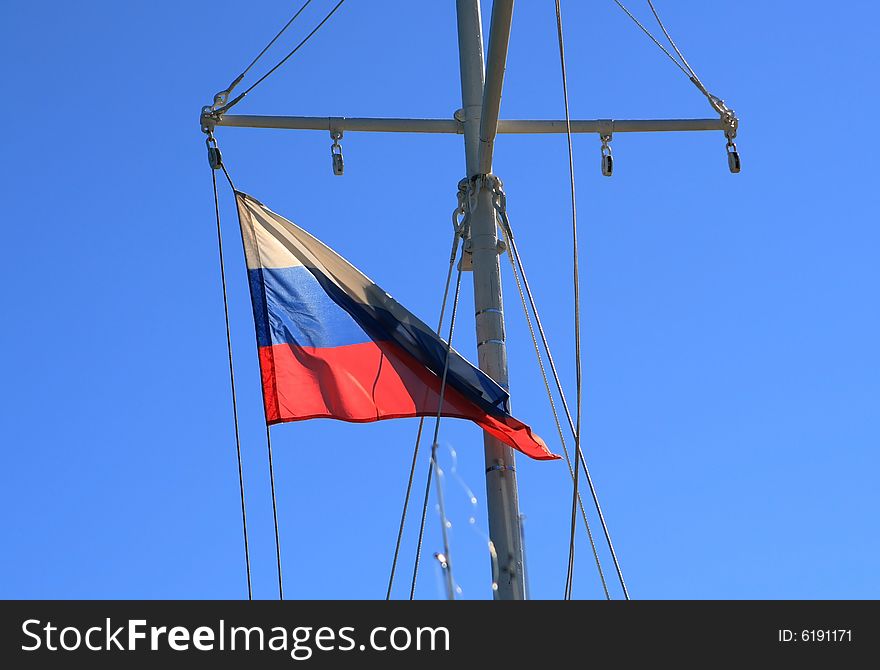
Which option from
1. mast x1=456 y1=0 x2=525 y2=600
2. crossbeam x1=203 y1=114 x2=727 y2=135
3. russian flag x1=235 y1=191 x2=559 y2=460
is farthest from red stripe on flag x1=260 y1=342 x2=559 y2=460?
crossbeam x1=203 y1=114 x2=727 y2=135

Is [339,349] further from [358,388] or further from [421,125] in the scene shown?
[421,125]

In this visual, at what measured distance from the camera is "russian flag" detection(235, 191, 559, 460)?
13578mm

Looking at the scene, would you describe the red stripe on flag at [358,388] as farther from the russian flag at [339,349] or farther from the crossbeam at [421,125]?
the crossbeam at [421,125]

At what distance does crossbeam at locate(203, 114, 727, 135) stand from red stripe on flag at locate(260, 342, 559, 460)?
91.8 inches

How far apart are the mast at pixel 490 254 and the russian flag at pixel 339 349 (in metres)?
0.26

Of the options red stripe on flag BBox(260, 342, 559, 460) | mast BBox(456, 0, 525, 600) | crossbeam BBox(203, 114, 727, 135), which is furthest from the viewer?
crossbeam BBox(203, 114, 727, 135)

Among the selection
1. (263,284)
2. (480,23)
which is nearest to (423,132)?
(480,23)

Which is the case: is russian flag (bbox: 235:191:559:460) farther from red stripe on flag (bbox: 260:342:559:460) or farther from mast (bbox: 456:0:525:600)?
mast (bbox: 456:0:525:600)

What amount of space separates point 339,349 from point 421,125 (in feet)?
8.31

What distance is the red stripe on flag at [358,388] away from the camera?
13547mm

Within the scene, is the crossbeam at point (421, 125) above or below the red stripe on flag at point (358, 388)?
above

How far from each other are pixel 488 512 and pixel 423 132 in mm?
4447

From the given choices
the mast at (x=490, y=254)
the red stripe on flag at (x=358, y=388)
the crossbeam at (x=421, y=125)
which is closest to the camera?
the mast at (x=490, y=254)

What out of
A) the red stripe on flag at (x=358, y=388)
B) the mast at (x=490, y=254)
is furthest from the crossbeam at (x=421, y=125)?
the red stripe on flag at (x=358, y=388)
